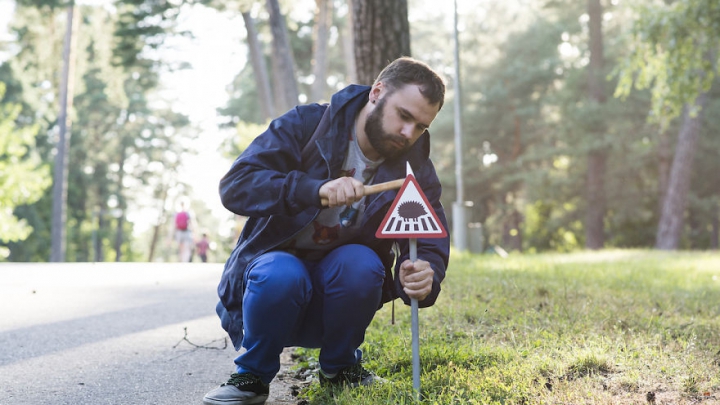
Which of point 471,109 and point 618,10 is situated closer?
point 618,10

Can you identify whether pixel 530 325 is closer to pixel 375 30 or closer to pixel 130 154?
pixel 375 30

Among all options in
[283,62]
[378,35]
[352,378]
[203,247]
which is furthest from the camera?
[203,247]

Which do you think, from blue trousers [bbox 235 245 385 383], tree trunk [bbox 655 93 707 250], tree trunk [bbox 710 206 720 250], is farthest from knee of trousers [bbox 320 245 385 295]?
tree trunk [bbox 710 206 720 250]

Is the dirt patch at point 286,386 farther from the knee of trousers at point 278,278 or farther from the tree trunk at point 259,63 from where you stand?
the tree trunk at point 259,63

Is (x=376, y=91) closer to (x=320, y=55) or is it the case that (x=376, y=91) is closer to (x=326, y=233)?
(x=326, y=233)

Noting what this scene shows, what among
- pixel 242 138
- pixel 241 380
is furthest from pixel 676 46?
pixel 242 138

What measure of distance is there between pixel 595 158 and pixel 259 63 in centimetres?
1345

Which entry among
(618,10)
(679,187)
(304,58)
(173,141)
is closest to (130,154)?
(173,141)

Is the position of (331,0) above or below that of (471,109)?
above

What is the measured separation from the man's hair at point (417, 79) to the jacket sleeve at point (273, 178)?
0.47m

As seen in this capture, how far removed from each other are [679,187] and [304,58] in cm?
1389

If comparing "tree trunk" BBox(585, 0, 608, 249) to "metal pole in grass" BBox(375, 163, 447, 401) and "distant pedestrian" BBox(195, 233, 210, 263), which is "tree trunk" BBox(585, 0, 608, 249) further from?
"metal pole in grass" BBox(375, 163, 447, 401)

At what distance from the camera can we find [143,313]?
255 inches

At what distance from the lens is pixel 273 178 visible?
3033 millimetres
